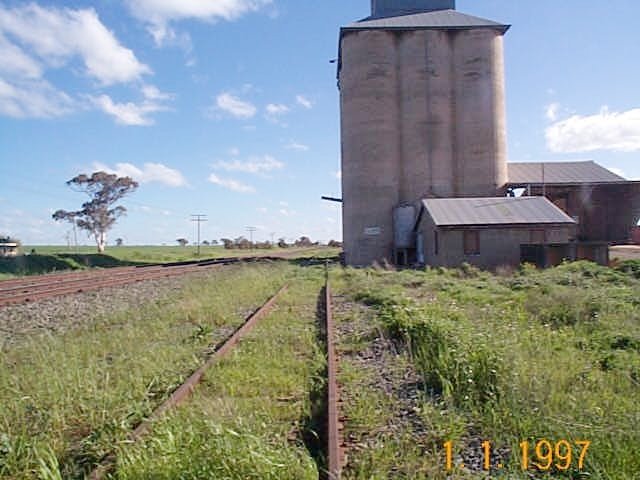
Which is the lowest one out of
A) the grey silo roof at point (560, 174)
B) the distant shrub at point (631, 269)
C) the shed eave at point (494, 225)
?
the distant shrub at point (631, 269)

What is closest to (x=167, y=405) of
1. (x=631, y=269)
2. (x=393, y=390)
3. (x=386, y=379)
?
(x=393, y=390)

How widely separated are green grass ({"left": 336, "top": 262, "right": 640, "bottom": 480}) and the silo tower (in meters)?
27.3

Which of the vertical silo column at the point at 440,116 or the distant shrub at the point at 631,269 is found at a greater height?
the vertical silo column at the point at 440,116

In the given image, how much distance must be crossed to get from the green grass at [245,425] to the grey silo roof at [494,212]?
63.0 ft

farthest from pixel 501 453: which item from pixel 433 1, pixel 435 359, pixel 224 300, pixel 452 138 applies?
pixel 433 1

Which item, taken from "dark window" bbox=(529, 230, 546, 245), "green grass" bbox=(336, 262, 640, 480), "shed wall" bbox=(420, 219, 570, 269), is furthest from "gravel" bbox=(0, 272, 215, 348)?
"dark window" bbox=(529, 230, 546, 245)

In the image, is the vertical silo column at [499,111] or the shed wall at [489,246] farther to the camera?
the vertical silo column at [499,111]

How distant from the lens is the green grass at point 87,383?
370 centimetres

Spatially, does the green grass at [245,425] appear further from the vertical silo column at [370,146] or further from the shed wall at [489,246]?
the vertical silo column at [370,146]

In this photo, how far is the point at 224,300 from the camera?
43.7 feet

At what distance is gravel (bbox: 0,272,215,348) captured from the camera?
9.80 meters

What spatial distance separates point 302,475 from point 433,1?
4623 cm

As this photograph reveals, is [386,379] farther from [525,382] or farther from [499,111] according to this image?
[499,111]
